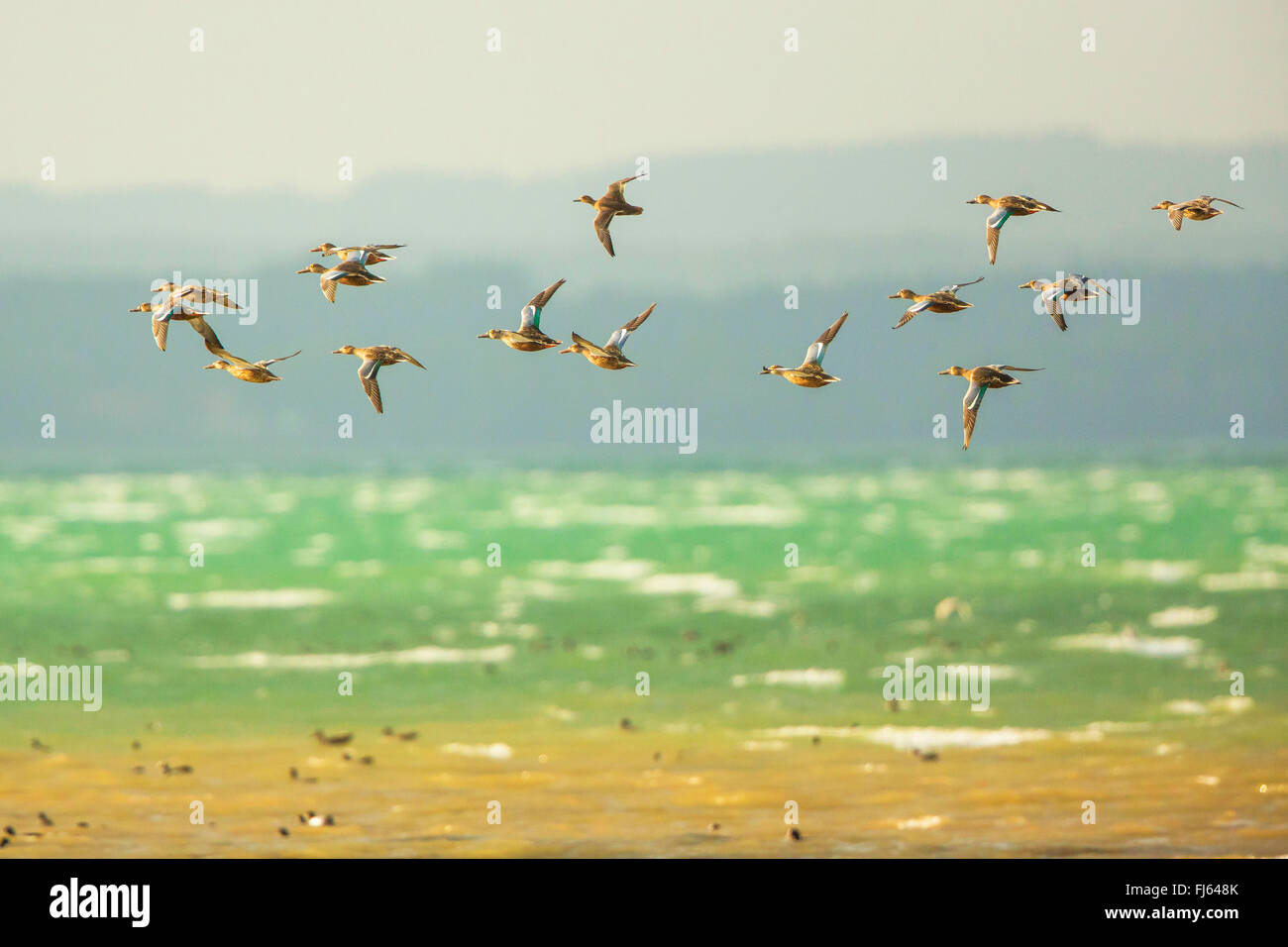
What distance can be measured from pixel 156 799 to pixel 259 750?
63.9 inches

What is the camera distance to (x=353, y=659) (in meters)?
15.9

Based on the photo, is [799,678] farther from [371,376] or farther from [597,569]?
[597,569]

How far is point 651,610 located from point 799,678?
222 inches

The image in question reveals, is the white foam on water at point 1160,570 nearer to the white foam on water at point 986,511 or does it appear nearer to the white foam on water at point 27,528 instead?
the white foam on water at point 986,511

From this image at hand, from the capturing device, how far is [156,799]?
Result: 381 inches

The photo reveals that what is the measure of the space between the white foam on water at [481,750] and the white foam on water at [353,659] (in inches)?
164

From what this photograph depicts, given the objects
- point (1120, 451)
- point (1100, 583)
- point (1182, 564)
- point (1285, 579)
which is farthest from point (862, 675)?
point (1120, 451)

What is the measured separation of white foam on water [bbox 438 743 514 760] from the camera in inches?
428

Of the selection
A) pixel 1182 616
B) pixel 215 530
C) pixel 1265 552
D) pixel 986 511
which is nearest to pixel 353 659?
pixel 1182 616

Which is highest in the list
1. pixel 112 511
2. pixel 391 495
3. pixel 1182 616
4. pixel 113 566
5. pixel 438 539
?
pixel 391 495

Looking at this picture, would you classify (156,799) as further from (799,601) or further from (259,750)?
(799,601)

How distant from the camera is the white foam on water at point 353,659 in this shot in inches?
608

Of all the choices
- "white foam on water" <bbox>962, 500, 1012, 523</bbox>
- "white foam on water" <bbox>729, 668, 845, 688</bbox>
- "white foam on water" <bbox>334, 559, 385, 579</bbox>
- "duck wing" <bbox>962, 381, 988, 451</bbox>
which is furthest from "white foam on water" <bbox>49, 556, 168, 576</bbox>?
"duck wing" <bbox>962, 381, 988, 451</bbox>

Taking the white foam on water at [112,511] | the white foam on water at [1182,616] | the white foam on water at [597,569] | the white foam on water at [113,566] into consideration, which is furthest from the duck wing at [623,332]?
the white foam on water at [112,511]
